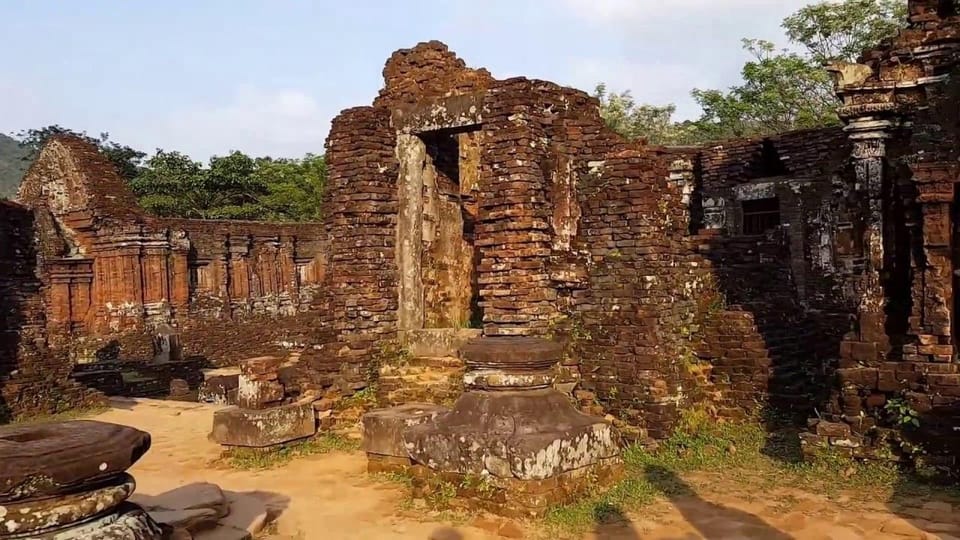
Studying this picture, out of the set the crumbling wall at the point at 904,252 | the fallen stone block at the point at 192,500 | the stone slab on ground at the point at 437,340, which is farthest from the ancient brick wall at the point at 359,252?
the crumbling wall at the point at 904,252

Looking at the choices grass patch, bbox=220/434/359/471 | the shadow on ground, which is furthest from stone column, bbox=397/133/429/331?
the shadow on ground

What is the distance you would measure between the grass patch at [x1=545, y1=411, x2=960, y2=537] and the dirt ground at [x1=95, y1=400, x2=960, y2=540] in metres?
0.14

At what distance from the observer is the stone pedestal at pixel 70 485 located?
3.38 m

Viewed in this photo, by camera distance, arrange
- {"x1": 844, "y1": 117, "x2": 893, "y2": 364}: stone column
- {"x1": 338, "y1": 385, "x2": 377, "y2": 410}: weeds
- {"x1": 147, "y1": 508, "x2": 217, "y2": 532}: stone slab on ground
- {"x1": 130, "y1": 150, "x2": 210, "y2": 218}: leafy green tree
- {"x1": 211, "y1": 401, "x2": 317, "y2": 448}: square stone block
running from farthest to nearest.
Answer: {"x1": 130, "y1": 150, "x2": 210, "y2": 218}: leafy green tree < {"x1": 338, "y1": 385, "x2": 377, "y2": 410}: weeds < {"x1": 211, "y1": 401, "x2": 317, "y2": 448}: square stone block < {"x1": 844, "y1": 117, "x2": 893, "y2": 364}: stone column < {"x1": 147, "y1": 508, "x2": 217, "y2": 532}: stone slab on ground

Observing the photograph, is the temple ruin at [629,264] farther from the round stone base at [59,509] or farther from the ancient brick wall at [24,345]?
the round stone base at [59,509]

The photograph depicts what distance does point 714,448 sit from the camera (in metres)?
7.67

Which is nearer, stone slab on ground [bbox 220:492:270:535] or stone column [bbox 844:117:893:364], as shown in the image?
stone slab on ground [bbox 220:492:270:535]

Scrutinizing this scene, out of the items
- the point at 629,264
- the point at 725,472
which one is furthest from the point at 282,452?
the point at 725,472

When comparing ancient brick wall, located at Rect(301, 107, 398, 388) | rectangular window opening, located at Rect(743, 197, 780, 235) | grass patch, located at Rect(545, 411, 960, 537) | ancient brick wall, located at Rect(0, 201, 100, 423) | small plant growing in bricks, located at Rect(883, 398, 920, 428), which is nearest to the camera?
grass patch, located at Rect(545, 411, 960, 537)

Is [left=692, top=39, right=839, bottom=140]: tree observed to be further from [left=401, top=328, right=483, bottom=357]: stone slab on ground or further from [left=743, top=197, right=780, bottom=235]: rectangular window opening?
[left=401, top=328, right=483, bottom=357]: stone slab on ground

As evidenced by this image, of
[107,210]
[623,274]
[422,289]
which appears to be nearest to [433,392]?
[422,289]

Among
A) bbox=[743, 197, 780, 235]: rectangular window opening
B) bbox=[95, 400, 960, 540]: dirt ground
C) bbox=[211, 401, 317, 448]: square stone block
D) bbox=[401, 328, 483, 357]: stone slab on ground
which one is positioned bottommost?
bbox=[95, 400, 960, 540]: dirt ground

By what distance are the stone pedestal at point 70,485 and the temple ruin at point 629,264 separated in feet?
11.5

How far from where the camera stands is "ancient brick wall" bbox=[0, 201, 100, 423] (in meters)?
12.7
